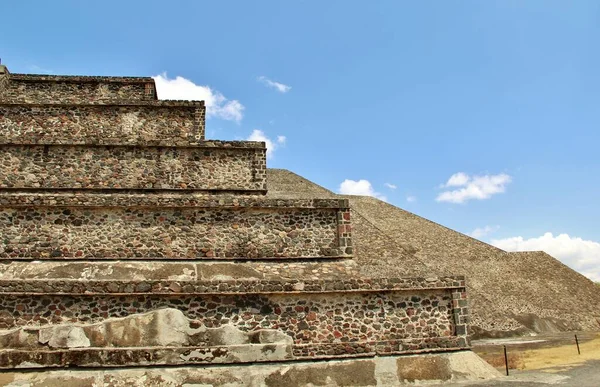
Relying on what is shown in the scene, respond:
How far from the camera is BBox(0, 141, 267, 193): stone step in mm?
10602

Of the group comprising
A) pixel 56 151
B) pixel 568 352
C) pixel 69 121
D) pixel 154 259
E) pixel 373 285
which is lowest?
pixel 568 352

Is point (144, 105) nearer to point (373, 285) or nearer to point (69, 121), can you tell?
point (69, 121)

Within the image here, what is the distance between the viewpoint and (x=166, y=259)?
9.34 m

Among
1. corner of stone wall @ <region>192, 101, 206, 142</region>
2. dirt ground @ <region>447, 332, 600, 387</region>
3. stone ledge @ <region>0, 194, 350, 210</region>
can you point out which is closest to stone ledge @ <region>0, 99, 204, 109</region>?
corner of stone wall @ <region>192, 101, 206, 142</region>

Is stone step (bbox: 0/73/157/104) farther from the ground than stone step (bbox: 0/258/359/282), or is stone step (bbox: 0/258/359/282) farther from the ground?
stone step (bbox: 0/73/157/104)

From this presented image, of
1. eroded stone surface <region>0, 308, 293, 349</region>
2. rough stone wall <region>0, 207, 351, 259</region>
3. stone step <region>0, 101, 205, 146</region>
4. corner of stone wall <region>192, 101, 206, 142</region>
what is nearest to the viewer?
eroded stone surface <region>0, 308, 293, 349</region>

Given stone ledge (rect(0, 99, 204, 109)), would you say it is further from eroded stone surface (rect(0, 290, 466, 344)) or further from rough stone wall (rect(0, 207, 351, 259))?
eroded stone surface (rect(0, 290, 466, 344))

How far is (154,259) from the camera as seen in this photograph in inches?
367

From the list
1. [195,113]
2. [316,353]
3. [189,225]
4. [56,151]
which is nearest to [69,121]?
[56,151]

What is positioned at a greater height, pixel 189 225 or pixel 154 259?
pixel 189 225

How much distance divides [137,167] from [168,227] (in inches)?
85.0

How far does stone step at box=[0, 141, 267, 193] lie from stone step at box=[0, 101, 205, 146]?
17.0 inches

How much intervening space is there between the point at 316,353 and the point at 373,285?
1596 millimetres

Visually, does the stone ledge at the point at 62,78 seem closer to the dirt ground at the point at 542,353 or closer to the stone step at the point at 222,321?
the stone step at the point at 222,321
